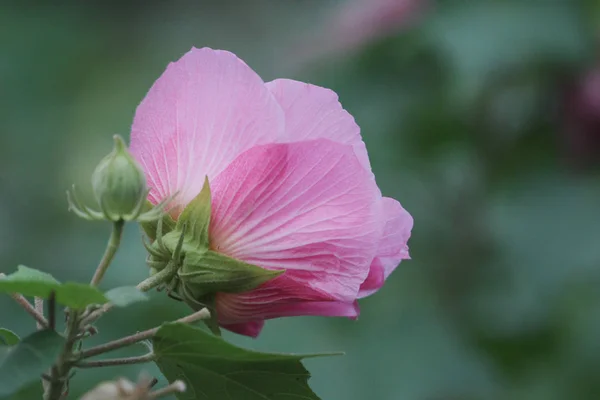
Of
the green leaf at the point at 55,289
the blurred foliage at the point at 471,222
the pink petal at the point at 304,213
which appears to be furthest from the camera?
the blurred foliage at the point at 471,222

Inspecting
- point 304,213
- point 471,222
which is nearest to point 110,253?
point 304,213

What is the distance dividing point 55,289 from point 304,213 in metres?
0.18

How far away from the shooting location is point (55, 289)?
50 centimetres

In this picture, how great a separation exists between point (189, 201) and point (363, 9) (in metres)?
1.28

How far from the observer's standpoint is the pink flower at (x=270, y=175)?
23.9 inches

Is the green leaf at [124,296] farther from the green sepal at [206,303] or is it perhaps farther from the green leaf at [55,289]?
the green sepal at [206,303]

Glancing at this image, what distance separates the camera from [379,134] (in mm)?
1859

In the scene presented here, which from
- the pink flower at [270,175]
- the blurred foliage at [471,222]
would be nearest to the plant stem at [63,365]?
the pink flower at [270,175]

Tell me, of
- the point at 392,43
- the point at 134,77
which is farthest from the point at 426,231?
the point at 134,77

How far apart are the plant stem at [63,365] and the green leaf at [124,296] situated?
0.13 ft

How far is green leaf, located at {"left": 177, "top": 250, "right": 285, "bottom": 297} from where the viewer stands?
2.02ft

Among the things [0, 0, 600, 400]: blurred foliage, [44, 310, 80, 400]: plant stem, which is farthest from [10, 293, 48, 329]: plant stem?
[0, 0, 600, 400]: blurred foliage

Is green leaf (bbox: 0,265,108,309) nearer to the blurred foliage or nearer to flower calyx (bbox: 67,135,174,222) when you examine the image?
flower calyx (bbox: 67,135,174,222)

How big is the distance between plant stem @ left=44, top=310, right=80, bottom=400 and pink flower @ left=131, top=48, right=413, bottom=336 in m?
0.11
